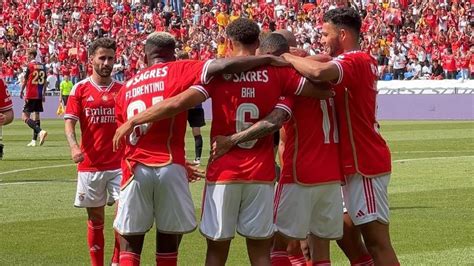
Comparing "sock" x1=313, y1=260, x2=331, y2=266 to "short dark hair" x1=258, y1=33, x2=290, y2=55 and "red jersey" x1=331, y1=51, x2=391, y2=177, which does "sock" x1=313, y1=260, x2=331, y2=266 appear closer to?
"red jersey" x1=331, y1=51, x2=391, y2=177

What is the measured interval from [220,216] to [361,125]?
1403mm

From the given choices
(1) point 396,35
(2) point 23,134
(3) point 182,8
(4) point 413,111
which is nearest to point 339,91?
(2) point 23,134

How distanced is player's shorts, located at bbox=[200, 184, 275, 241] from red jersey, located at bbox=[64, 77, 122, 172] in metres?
3.39

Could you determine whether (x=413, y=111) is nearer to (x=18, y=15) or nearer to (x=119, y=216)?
(x=18, y=15)

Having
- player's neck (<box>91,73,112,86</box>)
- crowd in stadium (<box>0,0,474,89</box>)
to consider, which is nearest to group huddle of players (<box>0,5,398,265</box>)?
player's neck (<box>91,73,112,86</box>)

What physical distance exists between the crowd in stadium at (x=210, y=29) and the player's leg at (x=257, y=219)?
2927 cm

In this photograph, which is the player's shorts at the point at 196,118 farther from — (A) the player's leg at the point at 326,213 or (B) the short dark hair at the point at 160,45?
(A) the player's leg at the point at 326,213

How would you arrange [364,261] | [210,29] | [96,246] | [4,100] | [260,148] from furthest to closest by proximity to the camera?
[210,29] < [4,100] < [96,246] < [364,261] < [260,148]

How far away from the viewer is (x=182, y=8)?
190 feet

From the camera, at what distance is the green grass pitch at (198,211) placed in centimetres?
1180

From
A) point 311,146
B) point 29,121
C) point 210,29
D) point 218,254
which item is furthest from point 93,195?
point 210,29

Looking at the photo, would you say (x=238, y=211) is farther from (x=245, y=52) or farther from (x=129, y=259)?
(x=245, y=52)

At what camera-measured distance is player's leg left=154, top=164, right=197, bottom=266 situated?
8602mm

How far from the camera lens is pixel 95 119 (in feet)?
37.3
